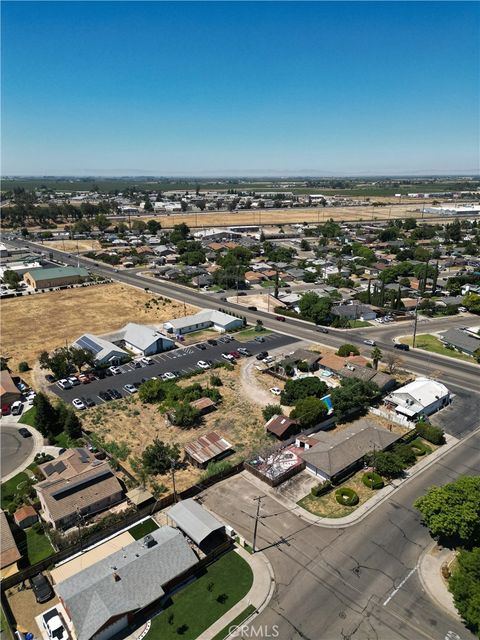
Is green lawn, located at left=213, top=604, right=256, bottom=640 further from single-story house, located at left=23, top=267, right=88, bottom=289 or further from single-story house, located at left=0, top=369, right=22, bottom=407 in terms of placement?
single-story house, located at left=23, top=267, right=88, bottom=289

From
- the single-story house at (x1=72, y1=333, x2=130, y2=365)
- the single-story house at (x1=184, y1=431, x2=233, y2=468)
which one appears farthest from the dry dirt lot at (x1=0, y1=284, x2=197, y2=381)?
the single-story house at (x1=184, y1=431, x2=233, y2=468)

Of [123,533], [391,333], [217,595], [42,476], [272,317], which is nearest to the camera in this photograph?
[217,595]

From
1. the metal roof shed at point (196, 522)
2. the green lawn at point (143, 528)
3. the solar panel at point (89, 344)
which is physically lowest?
the green lawn at point (143, 528)

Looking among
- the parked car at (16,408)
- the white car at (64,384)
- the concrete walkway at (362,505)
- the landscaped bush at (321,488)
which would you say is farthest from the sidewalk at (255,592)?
the white car at (64,384)

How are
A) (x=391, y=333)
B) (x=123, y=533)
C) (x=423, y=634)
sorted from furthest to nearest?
(x=391, y=333) < (x=123, y=533) < (x=423, y=634)

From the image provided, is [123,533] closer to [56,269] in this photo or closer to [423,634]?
[423,634]

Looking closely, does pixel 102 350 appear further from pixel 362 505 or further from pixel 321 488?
pixel 362 505

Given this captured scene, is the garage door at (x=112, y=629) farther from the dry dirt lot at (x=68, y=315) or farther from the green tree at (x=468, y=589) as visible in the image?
the dry dirt lot at (x=68, y=315)

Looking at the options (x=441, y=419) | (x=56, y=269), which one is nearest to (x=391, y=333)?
(x=441, y=419)
